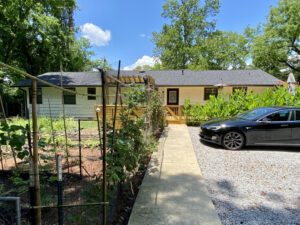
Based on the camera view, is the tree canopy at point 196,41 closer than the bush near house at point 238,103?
No

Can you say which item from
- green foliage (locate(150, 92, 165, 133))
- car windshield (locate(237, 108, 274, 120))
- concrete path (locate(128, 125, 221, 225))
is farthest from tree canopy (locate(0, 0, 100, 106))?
car windshield (locate(237, 108, 274, 120))

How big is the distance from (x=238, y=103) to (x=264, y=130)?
3.28 meters

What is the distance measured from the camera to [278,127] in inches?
197

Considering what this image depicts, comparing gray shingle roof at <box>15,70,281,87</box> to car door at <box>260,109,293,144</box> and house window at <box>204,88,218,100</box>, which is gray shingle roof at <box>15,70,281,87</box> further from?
car door at <box>260,109,293,144</box>

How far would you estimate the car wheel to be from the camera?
5.21m

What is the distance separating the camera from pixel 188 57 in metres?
26.9

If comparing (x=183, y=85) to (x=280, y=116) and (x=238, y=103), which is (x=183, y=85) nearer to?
(x=238, y=103)

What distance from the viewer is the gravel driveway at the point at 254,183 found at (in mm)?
2375

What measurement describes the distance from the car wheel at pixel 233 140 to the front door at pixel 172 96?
906 centimetres

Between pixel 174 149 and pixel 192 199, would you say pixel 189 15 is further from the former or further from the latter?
pixel 192 199

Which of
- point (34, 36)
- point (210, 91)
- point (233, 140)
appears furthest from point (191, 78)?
point (34, 36)

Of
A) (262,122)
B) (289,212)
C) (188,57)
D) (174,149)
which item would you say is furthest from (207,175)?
(188,57)

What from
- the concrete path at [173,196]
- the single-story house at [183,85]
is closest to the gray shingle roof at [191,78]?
the single-story house at [183,85]

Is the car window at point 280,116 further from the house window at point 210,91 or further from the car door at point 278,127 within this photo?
the house window at point 210,91
